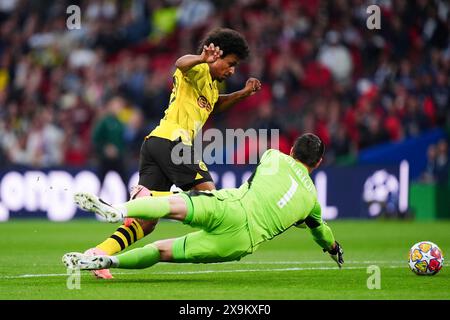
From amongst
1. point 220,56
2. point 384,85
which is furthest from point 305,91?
point 220,56

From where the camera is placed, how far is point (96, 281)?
8.24 m

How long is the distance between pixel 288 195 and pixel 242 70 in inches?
499

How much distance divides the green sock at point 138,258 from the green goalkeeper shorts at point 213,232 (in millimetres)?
175

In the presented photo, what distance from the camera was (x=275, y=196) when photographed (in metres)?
8.09

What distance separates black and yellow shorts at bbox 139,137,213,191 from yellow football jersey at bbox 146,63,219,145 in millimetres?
90

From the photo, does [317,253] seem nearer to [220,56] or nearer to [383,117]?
[220,56]

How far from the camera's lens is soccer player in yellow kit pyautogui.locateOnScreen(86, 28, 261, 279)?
8.76 m
